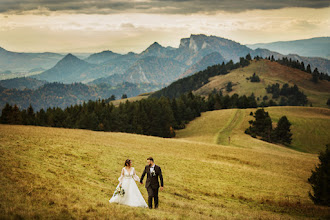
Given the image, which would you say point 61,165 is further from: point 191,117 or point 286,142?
point 191,117

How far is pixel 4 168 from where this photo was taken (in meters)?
17.6

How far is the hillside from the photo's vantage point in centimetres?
1334

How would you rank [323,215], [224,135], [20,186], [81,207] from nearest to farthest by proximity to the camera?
[81,207] → [20,186] → [323,215] → [224,135]

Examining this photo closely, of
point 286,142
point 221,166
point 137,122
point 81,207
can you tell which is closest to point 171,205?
point 81,207

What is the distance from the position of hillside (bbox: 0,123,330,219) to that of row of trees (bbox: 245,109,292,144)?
178 feet

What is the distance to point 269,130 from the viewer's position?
324 ft

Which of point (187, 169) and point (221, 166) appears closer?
point (187, 169)

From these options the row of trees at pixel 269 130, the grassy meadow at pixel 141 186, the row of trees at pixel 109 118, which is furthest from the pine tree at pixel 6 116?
the row of trees at pixel 269 130

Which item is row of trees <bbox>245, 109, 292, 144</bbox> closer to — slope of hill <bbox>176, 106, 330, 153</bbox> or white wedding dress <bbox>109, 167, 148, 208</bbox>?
slope of hill <bbox>176, 106, 330, 153</bbox>

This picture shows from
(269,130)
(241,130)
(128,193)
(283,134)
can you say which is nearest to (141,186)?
(128,193)

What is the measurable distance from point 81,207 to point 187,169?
2108 centimetres

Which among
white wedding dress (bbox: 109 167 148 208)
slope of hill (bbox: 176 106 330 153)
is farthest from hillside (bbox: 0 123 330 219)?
slope of hill (bbox: 176 106 330 153)

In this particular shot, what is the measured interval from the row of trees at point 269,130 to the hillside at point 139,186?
2139 inches

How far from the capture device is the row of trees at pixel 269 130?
95.0 metres
